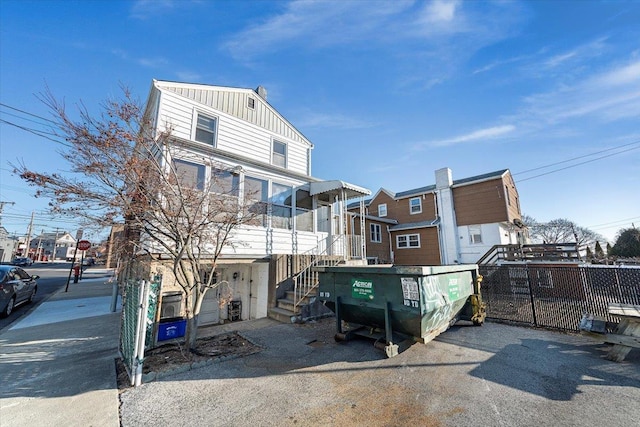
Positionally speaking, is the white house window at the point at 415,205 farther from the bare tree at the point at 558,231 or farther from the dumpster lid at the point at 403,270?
the bare tree at the point at 558,231

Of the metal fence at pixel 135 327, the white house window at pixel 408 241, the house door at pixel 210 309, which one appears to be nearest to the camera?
the metal fence at pixel 135 327

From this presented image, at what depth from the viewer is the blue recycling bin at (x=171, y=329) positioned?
493cm

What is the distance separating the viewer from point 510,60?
25.5 feet

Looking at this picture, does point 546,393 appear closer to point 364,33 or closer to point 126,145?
point 126,145

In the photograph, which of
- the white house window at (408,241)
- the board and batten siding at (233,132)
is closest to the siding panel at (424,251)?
the white house window at (408,241)

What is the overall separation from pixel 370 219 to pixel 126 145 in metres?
16.3

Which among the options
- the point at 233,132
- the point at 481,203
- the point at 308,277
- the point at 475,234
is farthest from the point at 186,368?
the point at 481,203

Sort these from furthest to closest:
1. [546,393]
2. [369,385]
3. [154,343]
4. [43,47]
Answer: [43,47], [154,343], [369,385], [546,393]

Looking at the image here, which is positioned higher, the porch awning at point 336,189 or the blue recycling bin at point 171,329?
the porch awning at point 336,189

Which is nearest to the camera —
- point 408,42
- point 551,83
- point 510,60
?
point 408,42

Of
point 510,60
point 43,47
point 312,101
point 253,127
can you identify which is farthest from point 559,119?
point 43,47

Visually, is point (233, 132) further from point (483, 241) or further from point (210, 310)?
point (483, 241)

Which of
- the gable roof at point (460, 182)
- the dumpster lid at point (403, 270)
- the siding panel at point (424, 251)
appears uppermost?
the gable roof at point (460, 182)

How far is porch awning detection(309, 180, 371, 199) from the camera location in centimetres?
886
